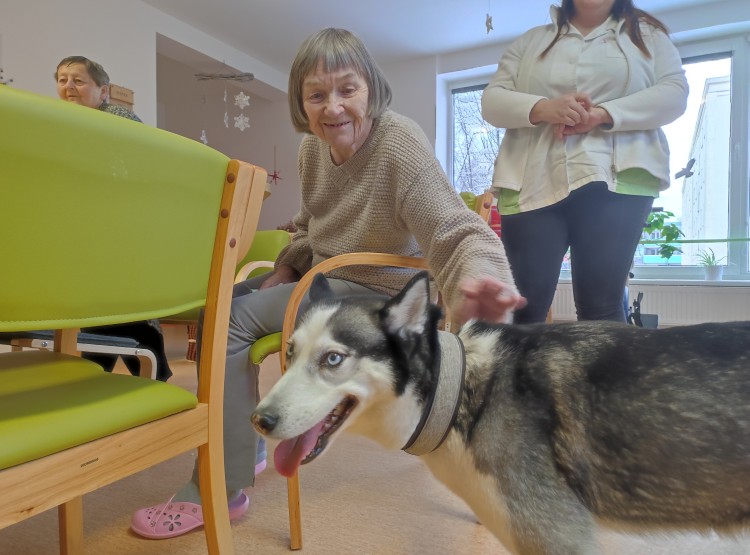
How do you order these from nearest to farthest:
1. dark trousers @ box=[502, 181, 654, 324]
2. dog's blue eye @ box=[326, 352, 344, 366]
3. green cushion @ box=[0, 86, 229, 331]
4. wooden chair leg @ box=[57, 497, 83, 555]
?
1. green cushion @ box=[0, 86, 229, 331]
2. dog's blue eye @ box=[326, 352, 344, 366]
3. wooden chair leg @ box=[57, 497, 83, 555]
4. dark trousers @ box=[502, 181, 654, 324]

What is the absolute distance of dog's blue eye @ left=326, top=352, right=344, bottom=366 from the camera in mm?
923

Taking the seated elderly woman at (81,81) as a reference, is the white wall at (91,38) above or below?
above

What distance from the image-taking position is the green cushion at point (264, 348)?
4.55 feet

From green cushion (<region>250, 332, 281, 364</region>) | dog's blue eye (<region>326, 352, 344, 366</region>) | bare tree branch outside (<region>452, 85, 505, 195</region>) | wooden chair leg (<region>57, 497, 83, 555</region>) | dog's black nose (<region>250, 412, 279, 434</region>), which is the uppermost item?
bare tree branch outside (<region>452, 85, 505, 195</region>)

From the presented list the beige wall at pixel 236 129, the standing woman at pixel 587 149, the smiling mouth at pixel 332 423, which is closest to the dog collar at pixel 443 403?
Result: the smiling mouth at pixel 332 423

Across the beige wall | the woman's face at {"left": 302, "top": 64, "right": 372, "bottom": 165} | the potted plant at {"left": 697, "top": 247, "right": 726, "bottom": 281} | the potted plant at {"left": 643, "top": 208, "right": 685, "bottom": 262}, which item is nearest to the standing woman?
the woman's face at {"left": 302, "top": 64, "right": 372, "bottom": 165}

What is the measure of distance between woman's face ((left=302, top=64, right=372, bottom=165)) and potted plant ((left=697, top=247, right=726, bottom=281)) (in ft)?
13.6

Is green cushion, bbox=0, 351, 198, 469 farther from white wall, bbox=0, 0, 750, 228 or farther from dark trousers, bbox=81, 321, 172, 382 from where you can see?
white wall, bbox=0, 0, 750, 228

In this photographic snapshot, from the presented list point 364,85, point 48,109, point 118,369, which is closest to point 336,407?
point 48,109

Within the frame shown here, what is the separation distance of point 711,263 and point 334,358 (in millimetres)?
4626

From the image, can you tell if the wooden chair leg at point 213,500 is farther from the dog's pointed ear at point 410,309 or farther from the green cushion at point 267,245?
the green cushion at point 267,245

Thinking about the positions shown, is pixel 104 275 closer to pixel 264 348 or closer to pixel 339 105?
pixel 264 348

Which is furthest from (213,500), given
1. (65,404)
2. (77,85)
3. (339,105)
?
(77,85)

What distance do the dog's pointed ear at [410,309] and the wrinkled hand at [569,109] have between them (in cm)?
84
